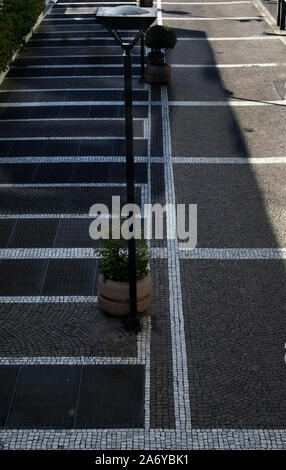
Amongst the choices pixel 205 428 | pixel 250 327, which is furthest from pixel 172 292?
pixel 205 428

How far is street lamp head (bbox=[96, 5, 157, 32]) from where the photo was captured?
9133 millimetres

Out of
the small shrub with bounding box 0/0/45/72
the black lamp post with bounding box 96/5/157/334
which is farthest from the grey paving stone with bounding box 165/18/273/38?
the black lamp post with bounding box 96/5/157/334

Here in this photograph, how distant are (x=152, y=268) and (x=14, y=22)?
663 inches

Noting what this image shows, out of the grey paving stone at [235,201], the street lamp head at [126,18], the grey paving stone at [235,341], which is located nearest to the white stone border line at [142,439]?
the grey paving stone at [235,341]

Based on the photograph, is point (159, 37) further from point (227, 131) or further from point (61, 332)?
point (61, 332)

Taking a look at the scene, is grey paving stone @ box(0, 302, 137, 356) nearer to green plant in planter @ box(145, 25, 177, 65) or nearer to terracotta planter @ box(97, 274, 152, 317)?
terracotta planter @ box(97, 274, 152, 317)

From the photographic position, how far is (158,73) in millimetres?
23250

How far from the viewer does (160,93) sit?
74.7 feet

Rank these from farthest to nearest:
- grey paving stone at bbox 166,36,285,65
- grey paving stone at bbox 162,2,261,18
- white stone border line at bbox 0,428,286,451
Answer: grey paving stone at bbox 162,2,261,18 → grey paving stone at bbox 166,36,285,65 → white stone border line at bbox 0,428,286,451

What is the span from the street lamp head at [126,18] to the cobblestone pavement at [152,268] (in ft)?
16.4

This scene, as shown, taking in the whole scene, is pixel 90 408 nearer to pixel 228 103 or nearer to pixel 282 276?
pixel 282 276

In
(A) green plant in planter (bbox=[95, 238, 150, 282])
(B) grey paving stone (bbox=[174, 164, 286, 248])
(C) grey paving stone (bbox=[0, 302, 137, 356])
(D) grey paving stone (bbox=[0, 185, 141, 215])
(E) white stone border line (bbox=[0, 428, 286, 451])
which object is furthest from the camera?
(D) grey paving stone (bbox=[0, 185, 141, 215])

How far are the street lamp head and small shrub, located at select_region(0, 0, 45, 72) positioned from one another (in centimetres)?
1437
